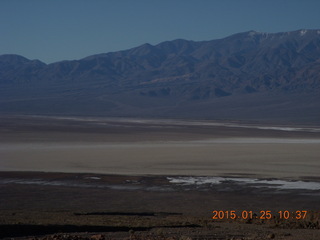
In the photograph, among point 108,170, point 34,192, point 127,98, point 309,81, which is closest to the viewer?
point 34,192

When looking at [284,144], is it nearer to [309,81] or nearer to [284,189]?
[284,189]

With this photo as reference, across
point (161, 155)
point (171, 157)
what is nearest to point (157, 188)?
point (171, 157)

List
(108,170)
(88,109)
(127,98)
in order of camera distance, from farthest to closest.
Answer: (127,98) < (88,109) < (108,170)

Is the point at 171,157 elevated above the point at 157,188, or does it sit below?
above

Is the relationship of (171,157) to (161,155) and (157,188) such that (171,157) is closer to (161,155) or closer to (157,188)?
(161,155)

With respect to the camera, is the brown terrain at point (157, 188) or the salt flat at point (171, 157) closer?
the brown terrain at point (157, 188)

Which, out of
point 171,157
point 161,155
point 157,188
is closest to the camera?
point 157,188

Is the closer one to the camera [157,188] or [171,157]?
[157,188]

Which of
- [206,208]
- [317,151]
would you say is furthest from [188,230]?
[317,151]
